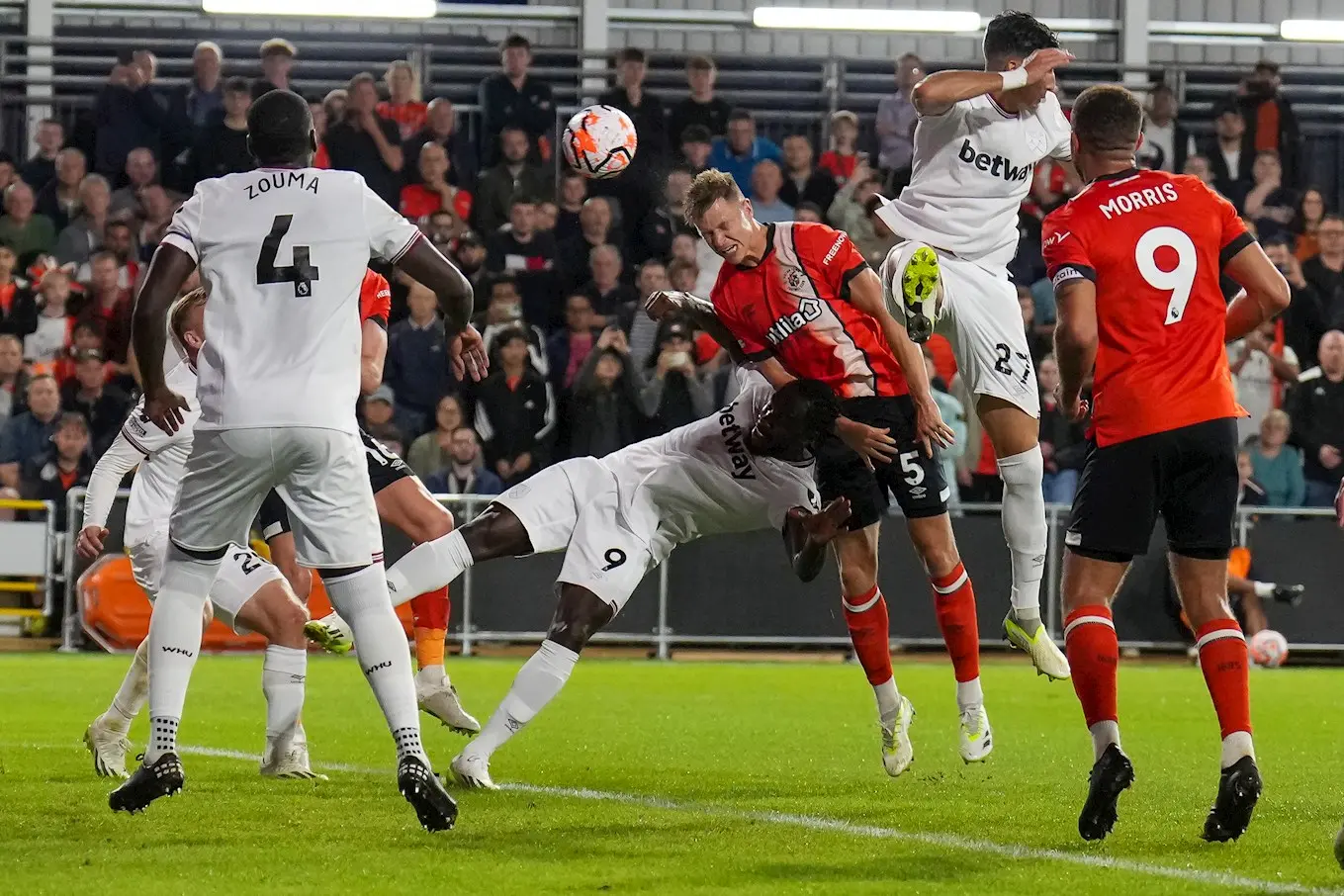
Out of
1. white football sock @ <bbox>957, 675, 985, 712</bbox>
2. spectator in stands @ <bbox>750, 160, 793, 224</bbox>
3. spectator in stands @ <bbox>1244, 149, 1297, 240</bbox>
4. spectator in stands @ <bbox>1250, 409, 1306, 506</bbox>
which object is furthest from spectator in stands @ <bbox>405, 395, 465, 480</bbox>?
white football sock @ <bbox>957, 675, 985, 712</bbox>

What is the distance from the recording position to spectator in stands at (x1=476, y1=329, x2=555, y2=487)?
16.7 m

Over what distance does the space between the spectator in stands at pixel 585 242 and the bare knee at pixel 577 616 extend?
1058 centimetres

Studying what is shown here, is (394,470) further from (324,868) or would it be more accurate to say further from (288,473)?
(324,868)

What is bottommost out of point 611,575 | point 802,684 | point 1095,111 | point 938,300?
point 802,684

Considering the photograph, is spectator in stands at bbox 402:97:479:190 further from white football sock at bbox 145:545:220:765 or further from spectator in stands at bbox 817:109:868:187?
white football sock at bbox 145:545:220:765

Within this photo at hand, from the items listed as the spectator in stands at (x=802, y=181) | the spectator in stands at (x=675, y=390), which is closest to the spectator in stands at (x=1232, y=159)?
the spectator in stands at (x=802, y=181)

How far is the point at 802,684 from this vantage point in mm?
13758

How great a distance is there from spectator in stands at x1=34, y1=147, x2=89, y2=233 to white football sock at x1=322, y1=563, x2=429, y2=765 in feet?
43.0

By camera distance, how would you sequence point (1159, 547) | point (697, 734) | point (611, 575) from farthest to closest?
point (1159, 547)
point (697, 734)
point (611, 575)

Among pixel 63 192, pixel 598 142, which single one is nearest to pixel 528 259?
pixel 63 192

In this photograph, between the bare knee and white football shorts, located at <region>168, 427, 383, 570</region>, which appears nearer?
white football shorts, located at <region>168, 427, 383, 570</region>

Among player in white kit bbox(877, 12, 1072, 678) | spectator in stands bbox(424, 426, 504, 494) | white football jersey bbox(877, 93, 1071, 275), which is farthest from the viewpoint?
spectator in stands bbox(424, 426, 504, 494)

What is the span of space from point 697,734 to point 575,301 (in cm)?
803

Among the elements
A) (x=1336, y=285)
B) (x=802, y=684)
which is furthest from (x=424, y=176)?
(x=1336, y=285)
